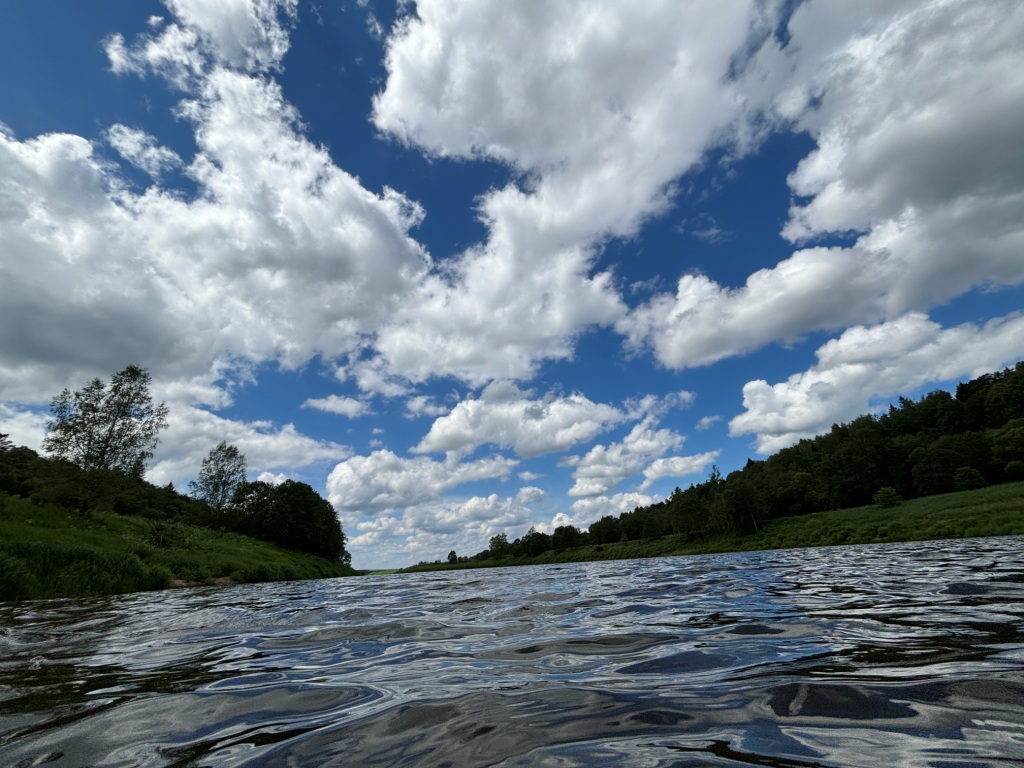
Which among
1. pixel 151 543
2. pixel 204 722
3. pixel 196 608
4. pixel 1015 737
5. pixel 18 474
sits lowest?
pixel 1015 737

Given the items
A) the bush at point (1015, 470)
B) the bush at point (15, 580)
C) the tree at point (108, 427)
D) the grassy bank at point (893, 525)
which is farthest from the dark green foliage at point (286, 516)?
the bush at point (1015, 470)

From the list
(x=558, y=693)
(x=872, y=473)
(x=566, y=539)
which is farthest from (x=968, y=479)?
(x=558, y=693)

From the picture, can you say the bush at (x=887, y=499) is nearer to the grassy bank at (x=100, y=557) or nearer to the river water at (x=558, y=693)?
the grassy bank at (x=100, y=557)

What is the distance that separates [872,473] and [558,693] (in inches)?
5141

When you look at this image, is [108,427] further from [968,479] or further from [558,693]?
[968,479]

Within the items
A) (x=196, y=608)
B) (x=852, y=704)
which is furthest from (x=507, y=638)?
(x=196, y=608)

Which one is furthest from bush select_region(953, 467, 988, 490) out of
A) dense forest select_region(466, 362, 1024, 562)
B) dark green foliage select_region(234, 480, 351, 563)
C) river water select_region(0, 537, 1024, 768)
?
dark green foliage select_region(234, 480, 351, 563)

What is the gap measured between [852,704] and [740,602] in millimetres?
6768

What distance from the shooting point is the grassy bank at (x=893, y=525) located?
51.1 meters

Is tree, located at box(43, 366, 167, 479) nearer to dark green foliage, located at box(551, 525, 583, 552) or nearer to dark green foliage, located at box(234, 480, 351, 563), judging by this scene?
dark green foliage, located at box(234, 480, 351, 563)

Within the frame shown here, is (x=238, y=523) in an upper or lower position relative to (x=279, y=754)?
upper

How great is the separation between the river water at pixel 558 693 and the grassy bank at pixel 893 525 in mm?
55133

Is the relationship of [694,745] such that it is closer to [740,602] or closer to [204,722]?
[204,722]

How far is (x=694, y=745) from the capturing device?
247 centimetres
